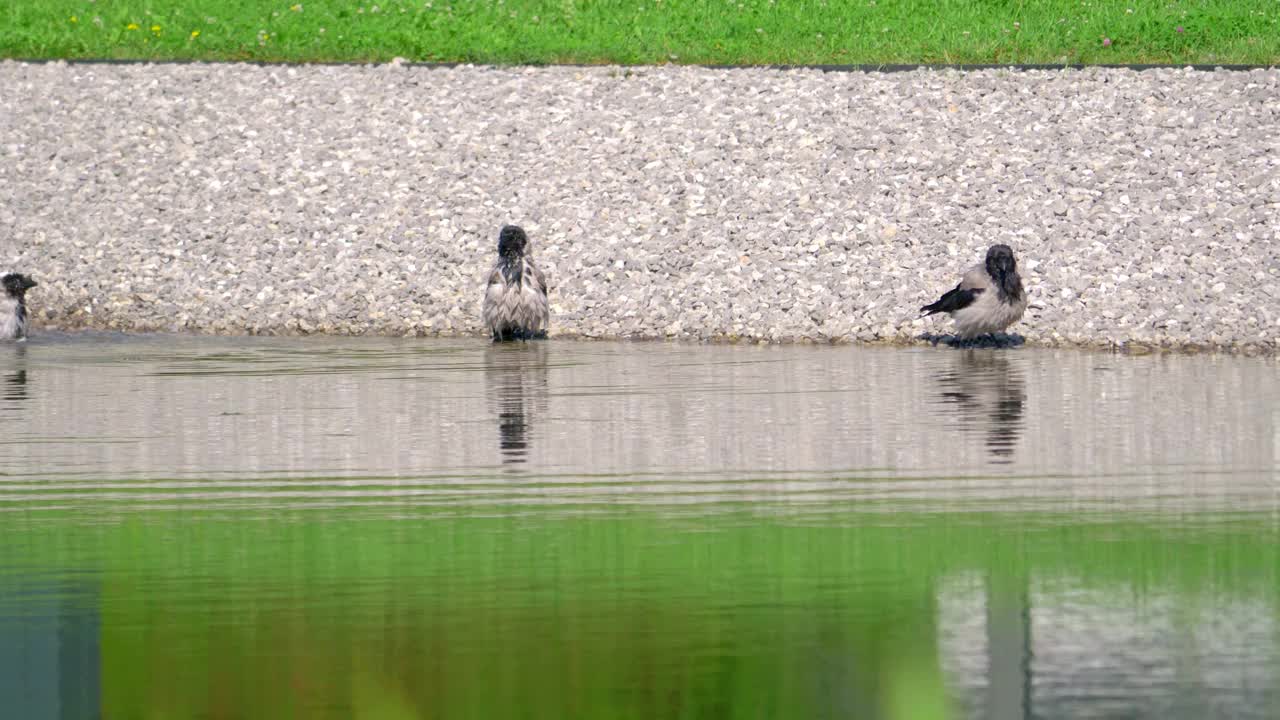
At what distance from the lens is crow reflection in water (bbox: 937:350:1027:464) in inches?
489

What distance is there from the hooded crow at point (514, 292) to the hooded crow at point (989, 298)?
3.60 m

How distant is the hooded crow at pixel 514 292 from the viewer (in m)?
19.2

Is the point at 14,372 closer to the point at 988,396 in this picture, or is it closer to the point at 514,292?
the point at 514,292

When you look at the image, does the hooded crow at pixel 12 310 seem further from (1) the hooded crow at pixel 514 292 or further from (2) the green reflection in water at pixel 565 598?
(2) the green reflection in water at pixel 565 598

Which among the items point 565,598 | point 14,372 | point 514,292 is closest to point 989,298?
point 514,292

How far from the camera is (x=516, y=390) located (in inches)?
611

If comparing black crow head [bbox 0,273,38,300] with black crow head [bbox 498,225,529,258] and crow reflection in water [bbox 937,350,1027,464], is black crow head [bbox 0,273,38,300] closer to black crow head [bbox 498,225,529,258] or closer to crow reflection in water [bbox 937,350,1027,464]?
black crow head [bbox 498,225,529,258]

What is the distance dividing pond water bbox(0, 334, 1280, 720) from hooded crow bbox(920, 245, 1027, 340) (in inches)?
103

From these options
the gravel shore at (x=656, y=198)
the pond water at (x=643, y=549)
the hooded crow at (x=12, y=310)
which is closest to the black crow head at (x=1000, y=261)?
the gravel shore at (x=656, y=198)

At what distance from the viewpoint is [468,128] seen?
80.8 ft

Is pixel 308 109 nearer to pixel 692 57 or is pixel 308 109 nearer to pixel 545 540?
pixel 692 57

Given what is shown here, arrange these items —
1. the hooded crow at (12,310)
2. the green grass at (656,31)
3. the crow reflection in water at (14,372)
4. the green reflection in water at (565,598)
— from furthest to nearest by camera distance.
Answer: the green grass at (656,31) → the hooded crow at (12,310) → the crow reflection in water at (14,372) → the green reflection in water at (565,598)

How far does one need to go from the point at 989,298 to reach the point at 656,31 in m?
11.3

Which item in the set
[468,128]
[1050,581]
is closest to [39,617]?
[1050,581]
